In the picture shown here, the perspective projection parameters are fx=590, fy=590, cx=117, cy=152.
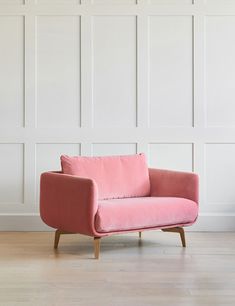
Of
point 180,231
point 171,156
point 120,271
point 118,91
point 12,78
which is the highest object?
Result: point 12,78

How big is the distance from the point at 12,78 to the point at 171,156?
1719 mm

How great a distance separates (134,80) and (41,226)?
1683 mm

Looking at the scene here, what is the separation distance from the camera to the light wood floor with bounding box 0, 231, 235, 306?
3.34 meters

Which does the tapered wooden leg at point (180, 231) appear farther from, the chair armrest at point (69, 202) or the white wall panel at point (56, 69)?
the white wall panel at point (56, 69)

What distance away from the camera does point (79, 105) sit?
5750 millimetres

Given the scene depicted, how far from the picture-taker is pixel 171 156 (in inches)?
226

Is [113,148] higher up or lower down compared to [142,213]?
higher up

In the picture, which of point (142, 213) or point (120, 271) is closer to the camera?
point (120, 271)

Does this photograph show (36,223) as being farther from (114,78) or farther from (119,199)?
(114,78)

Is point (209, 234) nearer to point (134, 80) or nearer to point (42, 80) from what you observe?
point (134, 80)

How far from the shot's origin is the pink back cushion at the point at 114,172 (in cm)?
493

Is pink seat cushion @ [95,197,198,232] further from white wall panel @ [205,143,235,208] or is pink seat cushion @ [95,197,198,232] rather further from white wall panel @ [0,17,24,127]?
white wall panel @ [0,17,24,127]

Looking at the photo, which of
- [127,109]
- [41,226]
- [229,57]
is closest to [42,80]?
[127,109]

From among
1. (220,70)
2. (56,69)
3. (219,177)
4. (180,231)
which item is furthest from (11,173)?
(220,70)
